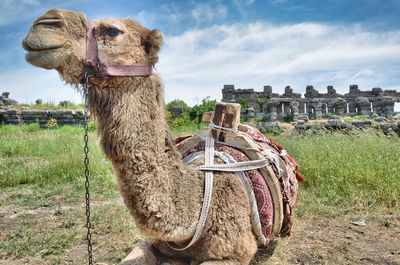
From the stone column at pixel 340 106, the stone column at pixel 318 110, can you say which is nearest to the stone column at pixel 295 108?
the stone column at pixel 318 110

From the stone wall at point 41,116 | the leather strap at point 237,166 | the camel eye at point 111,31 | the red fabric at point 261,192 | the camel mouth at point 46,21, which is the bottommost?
the red fabric at point 261,192

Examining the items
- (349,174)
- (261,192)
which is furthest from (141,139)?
(349,174)

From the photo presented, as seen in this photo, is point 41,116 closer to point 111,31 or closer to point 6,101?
point 6,101

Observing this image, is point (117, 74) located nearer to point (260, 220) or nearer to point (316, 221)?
point (260, 220)

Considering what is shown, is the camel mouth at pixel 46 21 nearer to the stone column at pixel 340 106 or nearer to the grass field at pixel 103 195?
the grass field at pixel 103 195

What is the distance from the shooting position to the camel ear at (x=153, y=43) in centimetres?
237

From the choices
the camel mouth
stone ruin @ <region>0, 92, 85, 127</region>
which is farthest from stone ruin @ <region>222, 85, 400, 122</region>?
the camel mouth

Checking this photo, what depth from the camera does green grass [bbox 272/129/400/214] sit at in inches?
223

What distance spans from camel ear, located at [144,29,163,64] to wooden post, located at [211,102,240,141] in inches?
25.0

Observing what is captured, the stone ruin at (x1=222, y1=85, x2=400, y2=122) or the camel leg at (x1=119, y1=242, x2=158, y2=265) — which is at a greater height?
the stone ruin at (x1=222, y1=85, x2=400, y2=122)

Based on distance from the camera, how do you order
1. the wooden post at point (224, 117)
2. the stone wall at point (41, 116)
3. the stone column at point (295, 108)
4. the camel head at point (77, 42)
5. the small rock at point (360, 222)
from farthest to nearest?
the stone column at point (295, 108) < the stone wall at point (41, 116) < the small rock at point (360, 222) < the wooden post at point (224, 117) < the camel head at point (77, 42)

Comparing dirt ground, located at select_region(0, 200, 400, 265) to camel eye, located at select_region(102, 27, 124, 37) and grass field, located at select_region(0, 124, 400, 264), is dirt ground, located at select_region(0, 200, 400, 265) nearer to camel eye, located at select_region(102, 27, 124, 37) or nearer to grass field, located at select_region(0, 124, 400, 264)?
grass field, located at select_region(0, 124, 400, 264)

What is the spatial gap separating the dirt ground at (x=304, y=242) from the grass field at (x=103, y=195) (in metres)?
0.02

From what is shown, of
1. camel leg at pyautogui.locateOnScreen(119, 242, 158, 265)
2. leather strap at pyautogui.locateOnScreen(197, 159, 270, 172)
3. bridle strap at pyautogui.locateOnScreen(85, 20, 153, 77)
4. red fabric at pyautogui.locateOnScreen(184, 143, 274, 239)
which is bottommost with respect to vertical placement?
camel leg at pyautogui.locateOnScreen(119, 242, 158, 265)
